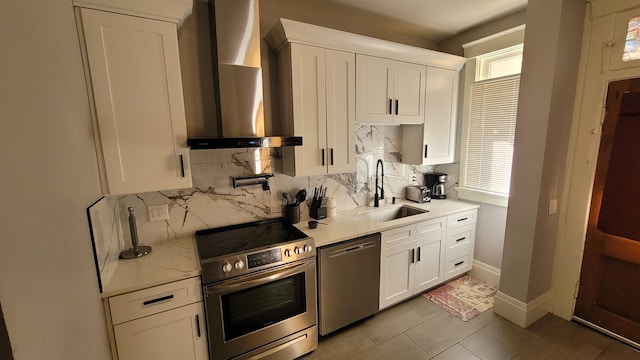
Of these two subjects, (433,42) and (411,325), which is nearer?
(411,325)

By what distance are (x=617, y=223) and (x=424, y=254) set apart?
1.50 metres

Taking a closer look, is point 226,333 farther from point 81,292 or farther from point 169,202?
point 169,202

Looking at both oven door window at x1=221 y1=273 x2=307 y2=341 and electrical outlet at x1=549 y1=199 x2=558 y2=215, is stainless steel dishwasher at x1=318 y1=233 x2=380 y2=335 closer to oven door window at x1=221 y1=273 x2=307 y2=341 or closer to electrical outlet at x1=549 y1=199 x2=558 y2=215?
oven door window at x1=221 y1=273 x2=307 y2=341

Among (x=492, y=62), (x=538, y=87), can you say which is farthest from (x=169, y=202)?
(x=492, y=62)

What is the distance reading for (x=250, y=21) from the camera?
1.88 meters

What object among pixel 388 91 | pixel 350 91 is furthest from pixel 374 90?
pixel 350 91

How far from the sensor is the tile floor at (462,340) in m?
2.03

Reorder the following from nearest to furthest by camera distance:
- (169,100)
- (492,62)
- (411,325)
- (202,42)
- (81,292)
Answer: (81,292) < (169,100) < (202,42) < (411,325) < (492,62)

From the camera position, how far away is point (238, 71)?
1887 millimetres

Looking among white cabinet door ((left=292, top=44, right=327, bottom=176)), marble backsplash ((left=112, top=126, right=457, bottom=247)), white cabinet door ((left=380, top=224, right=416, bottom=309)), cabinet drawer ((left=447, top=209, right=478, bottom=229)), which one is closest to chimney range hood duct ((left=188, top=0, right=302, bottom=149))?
white cabinet door ((left=292, top=44, right=327, bottom=176))

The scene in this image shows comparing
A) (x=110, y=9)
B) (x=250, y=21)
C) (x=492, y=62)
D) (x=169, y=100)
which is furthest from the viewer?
(x=492, y=62)

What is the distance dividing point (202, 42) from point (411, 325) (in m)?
2.97

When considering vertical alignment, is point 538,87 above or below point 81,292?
above

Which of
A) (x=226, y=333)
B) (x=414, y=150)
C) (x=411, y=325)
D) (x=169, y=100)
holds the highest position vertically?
(x=169, y=100)
